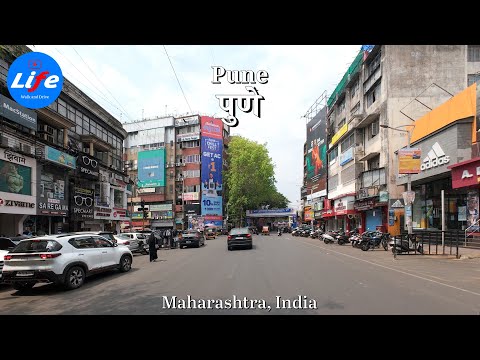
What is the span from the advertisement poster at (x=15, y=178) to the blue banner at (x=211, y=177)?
46512 mm

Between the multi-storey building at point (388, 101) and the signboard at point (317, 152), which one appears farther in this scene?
the signboard at point (317, 152)

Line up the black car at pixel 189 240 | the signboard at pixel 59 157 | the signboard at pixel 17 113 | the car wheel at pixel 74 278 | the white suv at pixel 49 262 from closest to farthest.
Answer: the white suv at pixel 49 262 < the car wheel at pixel 74 278 < the signboard at pixel 17 113 < the signboard at pixel 59 157 < the black car at pixel 189 240

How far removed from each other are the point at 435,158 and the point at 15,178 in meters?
25.6

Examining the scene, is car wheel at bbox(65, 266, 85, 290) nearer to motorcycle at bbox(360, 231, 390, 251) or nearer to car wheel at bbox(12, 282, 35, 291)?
car wheel at bbox(12, 282, 35, 291)

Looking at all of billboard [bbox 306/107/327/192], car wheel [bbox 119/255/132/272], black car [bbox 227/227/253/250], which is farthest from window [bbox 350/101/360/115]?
car wheel [bbox 119/255/132/272]

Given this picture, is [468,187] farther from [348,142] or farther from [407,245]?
[348,142]

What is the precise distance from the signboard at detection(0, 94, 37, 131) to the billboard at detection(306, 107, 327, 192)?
46606 mm

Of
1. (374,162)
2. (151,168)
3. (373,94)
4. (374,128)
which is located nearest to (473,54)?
(373,94)

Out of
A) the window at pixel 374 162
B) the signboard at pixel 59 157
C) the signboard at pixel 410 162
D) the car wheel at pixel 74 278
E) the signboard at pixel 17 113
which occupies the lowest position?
the car wheel at pixel 74 278

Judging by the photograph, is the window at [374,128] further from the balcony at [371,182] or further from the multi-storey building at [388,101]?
the balcony at [371,182]

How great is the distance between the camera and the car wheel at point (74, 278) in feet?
34.6

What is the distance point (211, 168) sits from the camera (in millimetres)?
70062

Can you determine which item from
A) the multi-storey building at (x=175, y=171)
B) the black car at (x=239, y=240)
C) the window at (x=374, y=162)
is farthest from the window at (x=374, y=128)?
the multi-storey building at (x=175, y=171)

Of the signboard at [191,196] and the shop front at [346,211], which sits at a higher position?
the signboard at [191,196]
